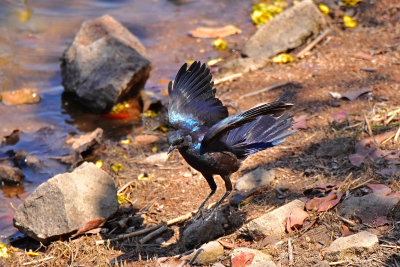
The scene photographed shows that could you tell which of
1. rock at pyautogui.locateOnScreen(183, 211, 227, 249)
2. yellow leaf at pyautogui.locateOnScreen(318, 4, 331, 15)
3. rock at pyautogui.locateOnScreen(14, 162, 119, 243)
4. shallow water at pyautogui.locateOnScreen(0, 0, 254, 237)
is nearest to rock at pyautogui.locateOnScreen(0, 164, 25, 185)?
shallow water at pyautogui.locateOnScreen(0, 0, 254, 237)

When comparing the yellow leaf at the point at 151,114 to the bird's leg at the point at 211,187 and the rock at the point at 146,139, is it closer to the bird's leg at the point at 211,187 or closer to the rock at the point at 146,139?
the rock at the point at 146,139

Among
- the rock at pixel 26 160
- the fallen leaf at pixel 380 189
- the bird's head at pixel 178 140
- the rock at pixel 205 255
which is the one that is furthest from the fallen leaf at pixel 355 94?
the rock at pixel 26 160

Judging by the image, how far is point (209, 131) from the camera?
12.5ft

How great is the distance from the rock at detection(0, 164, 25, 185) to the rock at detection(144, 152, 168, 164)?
1.27 m

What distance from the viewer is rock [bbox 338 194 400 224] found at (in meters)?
3.72

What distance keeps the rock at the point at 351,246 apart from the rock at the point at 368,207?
284 millimetres

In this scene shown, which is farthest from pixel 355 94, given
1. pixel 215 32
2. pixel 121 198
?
pixel 215 32

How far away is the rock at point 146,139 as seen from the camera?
604 cm

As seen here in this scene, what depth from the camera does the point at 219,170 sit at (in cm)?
411

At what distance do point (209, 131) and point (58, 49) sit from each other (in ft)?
17.9

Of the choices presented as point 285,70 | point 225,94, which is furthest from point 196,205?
point 285,70

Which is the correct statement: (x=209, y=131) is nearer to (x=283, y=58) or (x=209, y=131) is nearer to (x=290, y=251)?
(x=290, y=251)

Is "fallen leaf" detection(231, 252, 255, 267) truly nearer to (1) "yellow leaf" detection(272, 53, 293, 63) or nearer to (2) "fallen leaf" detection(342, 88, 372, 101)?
(2) "fallen leaf" detection(342, 88, 372, 101)

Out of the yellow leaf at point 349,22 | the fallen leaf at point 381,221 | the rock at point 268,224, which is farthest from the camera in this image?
the yellow leaf at point 349,22
